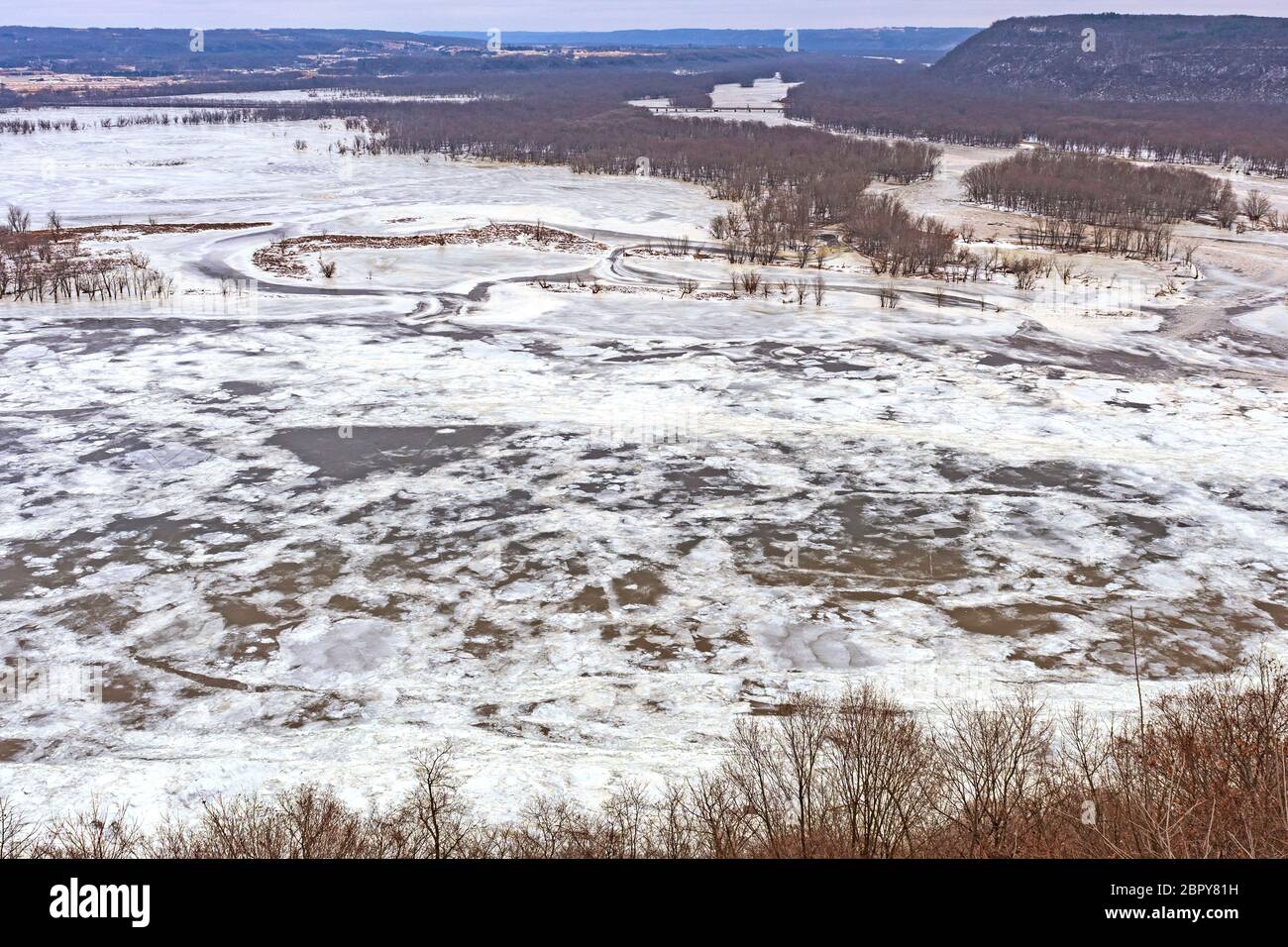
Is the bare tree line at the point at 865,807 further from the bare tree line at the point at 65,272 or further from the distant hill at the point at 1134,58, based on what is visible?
the distant hill at the point at 1134,58

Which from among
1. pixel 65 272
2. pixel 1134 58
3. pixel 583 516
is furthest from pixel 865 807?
pixel 1134 58

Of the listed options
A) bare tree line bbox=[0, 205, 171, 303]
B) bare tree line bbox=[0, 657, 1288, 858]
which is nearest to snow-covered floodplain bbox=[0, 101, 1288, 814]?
bare tree line bbox=[0, 657, 1288, 858]

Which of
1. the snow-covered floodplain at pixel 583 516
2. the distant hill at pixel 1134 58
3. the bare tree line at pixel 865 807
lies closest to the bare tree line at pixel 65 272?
the snow-covered floodplain at pixel 583 516

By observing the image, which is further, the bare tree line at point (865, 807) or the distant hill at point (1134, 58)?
the distant hill at point (1134, 58)

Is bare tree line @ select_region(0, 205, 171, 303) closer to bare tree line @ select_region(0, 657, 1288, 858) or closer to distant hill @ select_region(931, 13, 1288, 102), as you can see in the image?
bare tree line @ select_region(0, 657, 1288, 858)

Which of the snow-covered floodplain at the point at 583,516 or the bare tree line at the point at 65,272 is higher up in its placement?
the bare tree line at the point at 65,272

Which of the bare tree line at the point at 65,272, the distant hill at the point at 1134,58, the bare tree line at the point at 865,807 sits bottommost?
the bare tree line at the point at 865,807

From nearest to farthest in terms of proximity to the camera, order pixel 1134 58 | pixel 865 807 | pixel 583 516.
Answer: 1. pixel 865 807
2. pixel 583 516
3. pixel 1134 58

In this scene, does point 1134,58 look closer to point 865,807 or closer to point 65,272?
point 65,272
